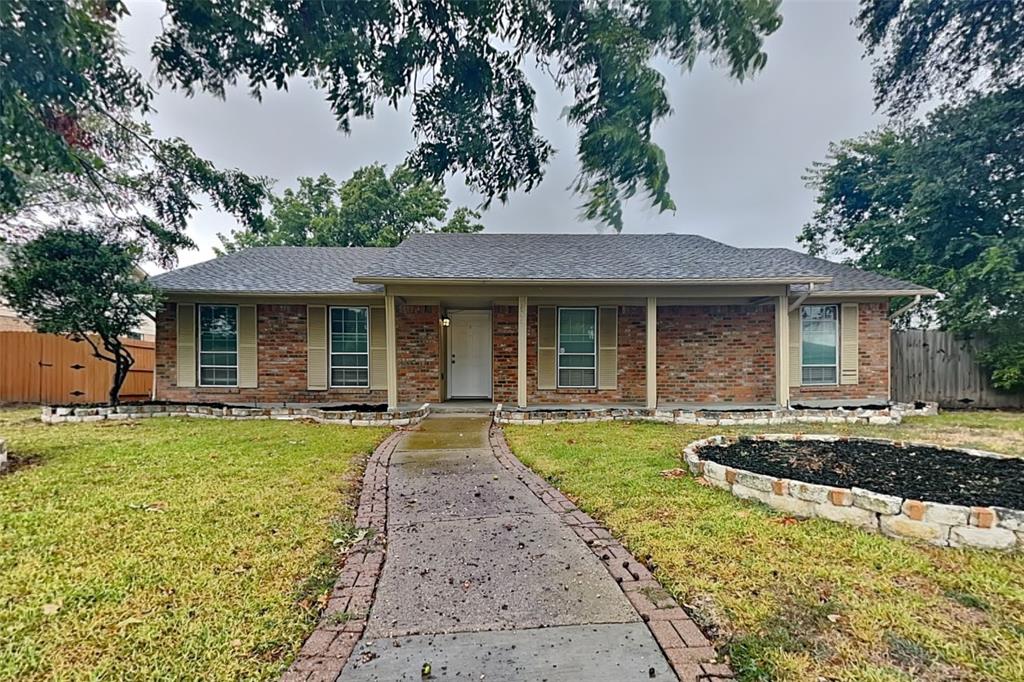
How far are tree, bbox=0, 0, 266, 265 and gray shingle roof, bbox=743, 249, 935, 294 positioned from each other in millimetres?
10818

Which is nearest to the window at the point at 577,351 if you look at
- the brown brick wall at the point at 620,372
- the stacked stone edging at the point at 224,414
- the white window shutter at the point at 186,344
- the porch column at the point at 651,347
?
the brown brick wall at the point at 620,372

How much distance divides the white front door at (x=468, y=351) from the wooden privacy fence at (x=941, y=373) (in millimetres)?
9634

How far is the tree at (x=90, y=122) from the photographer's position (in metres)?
2.52

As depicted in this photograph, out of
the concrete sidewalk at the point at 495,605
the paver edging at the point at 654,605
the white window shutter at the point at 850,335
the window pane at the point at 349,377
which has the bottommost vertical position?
the concrete sidewalk at the point at 495,605

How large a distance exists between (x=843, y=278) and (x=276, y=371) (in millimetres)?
12826

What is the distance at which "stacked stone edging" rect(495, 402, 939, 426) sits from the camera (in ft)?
28.6

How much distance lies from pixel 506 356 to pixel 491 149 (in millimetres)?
8187

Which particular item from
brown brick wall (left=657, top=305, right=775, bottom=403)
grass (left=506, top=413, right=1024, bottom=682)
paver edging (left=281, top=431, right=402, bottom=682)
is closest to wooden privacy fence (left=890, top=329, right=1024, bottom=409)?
brown brick wall (left=657, top=305, right=775, bottom=403)

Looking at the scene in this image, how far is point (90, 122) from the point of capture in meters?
4.77

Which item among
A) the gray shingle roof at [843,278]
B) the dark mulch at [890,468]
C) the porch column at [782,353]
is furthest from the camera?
the gray shingle roof at [843,278]

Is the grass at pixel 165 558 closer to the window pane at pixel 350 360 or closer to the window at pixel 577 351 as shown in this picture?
the window pane at pixel 350 360

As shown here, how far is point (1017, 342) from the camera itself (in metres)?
10.6

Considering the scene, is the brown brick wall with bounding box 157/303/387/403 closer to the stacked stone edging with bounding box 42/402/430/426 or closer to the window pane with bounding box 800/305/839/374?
the stacked stone edging with bounding box 42/402/430/426

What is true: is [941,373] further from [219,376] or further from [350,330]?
[219,376]
